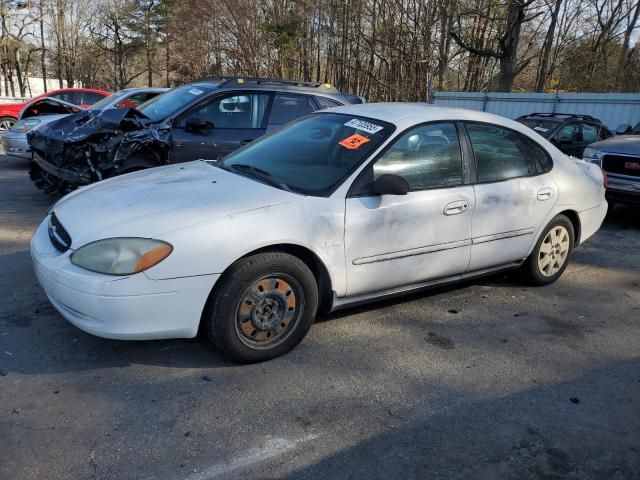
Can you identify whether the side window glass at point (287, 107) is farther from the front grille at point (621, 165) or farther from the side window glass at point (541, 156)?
the front grille at point (621, 165)

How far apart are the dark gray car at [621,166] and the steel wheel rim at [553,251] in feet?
10.1

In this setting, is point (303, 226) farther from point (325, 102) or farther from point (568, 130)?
point (568, 130)

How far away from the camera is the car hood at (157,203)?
123 inches

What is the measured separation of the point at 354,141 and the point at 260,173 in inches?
28.0

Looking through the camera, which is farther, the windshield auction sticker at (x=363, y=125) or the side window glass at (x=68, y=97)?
the side window glass at (x=68, y=97)

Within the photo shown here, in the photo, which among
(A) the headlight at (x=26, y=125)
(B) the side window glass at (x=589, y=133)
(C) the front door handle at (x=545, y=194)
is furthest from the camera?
(B) the side window glass at (x=589, y=133)

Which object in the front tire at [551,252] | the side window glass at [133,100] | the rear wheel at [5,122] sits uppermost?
the side window glass at [133,100]

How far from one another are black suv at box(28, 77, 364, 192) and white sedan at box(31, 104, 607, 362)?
219 cm

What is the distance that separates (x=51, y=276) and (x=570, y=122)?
36.5ft

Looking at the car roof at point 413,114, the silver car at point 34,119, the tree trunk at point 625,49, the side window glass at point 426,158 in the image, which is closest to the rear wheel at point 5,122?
the silver car at point 34,119

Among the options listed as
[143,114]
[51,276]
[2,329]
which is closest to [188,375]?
[51,276]

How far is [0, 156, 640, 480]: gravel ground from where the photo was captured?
2.55 meters

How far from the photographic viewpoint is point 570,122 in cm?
1151

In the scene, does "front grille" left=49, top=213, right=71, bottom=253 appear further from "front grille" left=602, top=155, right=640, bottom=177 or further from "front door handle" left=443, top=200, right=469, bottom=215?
"front grille" left=602, top=155, right=640, bottom=177
